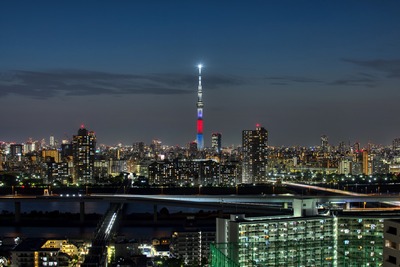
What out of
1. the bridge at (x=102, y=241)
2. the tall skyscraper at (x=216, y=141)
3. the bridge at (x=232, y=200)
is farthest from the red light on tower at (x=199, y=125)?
the bridge at (x=102, y=241)

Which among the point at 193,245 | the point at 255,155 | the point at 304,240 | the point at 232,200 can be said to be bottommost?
the point at 193,245

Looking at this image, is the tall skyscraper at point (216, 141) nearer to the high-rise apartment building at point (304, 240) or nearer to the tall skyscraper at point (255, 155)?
the tall skyscraper at point (255, 155)

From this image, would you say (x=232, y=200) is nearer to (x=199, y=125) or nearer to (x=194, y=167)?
(x=194, y=167)

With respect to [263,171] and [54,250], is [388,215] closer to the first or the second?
[54,250]

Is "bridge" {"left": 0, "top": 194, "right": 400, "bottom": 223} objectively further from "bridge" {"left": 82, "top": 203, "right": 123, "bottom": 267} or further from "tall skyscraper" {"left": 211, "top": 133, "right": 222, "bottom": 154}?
"tall skyscraper" {"left": 211, "top": 133, "right": 222, "bottom": 154}

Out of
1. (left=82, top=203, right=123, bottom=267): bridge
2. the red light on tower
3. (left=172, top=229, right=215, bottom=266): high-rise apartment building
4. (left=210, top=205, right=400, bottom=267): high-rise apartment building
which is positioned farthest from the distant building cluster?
(left=210, top=205, right=400, bottom=267): high-rise apartment building

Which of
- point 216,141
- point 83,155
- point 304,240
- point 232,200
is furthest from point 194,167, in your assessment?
point 304,240

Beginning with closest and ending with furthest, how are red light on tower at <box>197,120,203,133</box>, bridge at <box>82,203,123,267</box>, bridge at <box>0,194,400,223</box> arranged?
bridge at <box>82,203,123,267</box> < bridge at <box>0,194,400,223</box> < red light on tower at <box>197,120,203,133</box>
